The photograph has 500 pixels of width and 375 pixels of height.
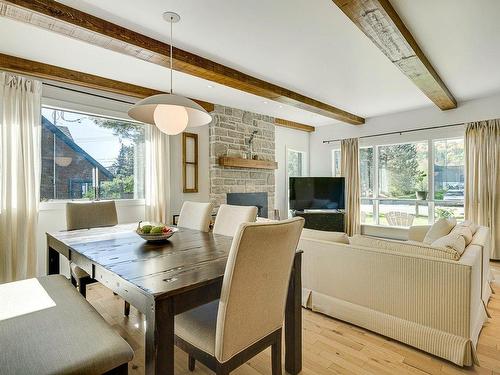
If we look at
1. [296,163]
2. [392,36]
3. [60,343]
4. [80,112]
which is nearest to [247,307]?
[60,343]

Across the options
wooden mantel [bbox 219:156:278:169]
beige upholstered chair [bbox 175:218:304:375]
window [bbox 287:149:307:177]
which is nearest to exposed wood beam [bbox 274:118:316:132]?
window [bbox 287:149:307:177]

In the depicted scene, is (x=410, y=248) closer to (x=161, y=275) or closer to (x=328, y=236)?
(x=328, y=236)

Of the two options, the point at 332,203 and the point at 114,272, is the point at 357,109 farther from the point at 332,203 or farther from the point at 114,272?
the point at 114,272

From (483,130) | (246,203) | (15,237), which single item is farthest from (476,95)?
(15,237)

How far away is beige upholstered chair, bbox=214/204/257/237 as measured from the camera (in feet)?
7.57

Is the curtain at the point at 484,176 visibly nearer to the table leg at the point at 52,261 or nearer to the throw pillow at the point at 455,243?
the throw pillow at the point at 455,243

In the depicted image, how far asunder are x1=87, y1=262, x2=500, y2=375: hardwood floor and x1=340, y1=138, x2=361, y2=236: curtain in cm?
Result: 341

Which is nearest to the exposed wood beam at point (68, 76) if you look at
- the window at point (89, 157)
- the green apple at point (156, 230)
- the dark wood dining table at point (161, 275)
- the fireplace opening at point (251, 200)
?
the window at point (89, 157)

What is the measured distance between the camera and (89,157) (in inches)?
145

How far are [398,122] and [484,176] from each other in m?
1.68

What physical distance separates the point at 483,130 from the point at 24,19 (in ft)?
18.7

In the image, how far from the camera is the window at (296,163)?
251 inches

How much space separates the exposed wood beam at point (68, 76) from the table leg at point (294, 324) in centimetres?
320

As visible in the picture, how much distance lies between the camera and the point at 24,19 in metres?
2.02
